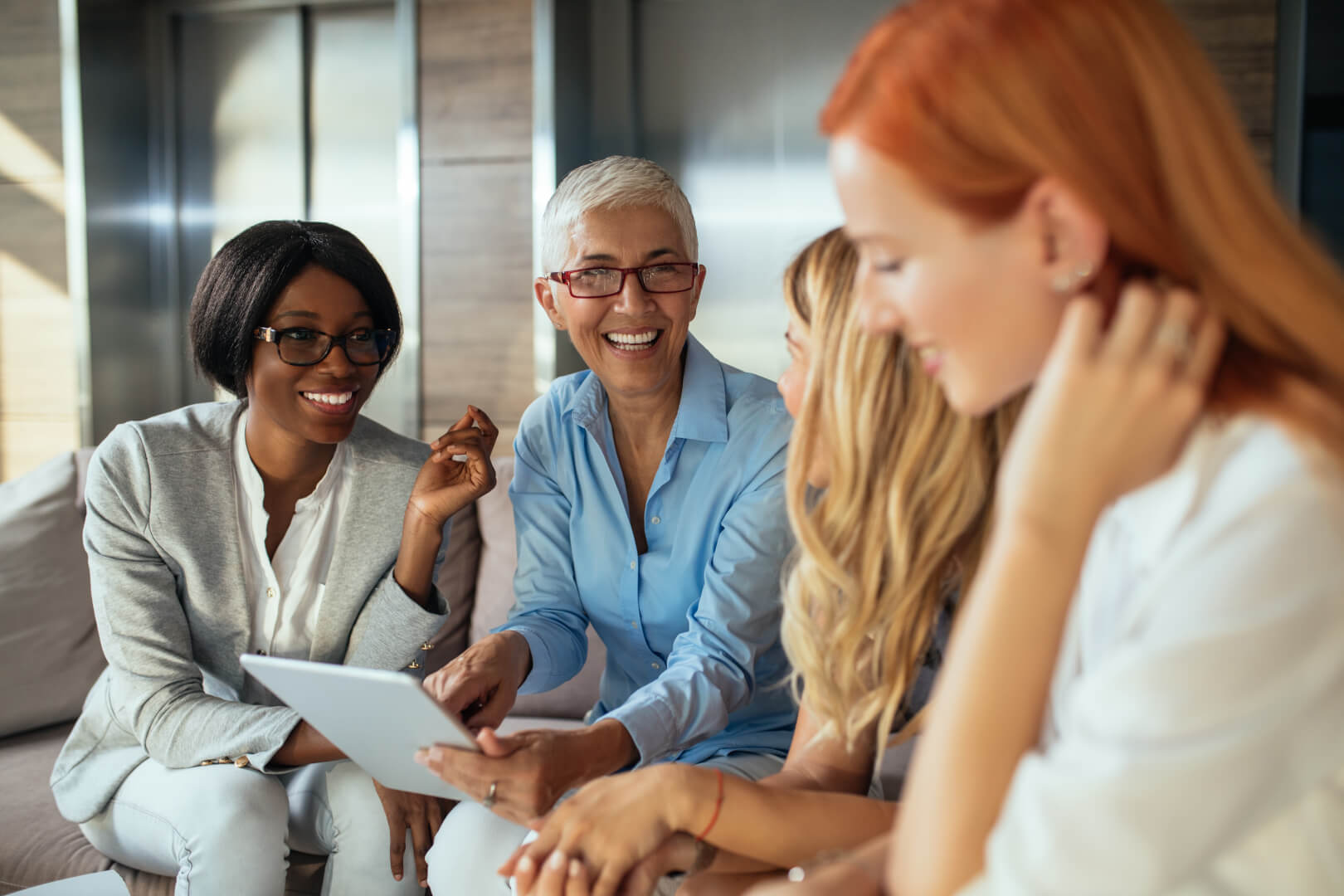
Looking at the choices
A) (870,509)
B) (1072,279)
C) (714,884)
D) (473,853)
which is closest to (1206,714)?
(1072,279)

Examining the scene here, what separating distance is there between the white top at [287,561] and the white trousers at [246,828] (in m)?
0.22

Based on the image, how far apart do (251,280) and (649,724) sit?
3.10 feet

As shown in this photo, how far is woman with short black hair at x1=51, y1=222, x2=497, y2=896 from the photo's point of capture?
1.60 metres

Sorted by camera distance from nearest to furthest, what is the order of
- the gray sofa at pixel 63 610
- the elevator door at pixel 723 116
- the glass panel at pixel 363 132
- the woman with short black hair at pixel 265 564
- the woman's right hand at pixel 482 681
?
the woman's right hand at pixel 482 681 → the woman with short black hair at pixel 265 564 → the gray sofa at pixel 63 610 → the elevator door at pixel 723 116 → the glass panel at pixel 363 132

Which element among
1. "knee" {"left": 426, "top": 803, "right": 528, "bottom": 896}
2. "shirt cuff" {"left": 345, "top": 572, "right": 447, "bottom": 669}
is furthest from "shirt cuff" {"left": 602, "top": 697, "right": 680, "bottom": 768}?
"shirt cuff" {"left": 345, "top": 572, "right": 447, "bottom": 669}

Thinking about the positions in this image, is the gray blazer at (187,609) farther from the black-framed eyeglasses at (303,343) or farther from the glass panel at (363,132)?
the glass panel at (363,132)

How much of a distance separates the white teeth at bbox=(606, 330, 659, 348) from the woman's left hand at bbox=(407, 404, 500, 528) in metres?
0.25

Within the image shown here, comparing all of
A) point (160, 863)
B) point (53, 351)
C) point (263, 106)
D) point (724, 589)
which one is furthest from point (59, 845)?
point (263, 106)

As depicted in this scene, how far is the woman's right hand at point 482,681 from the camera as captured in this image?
1.50m

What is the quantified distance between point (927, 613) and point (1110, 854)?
1.52 ft

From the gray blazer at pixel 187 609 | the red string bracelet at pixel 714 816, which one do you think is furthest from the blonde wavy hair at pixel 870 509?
the gray blazer at pixel 187 609

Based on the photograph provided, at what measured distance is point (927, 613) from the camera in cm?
113

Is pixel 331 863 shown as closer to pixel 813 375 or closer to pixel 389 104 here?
pixel 813 375

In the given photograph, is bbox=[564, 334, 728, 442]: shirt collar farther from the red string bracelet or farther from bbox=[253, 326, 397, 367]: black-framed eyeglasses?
the red string bracelet
